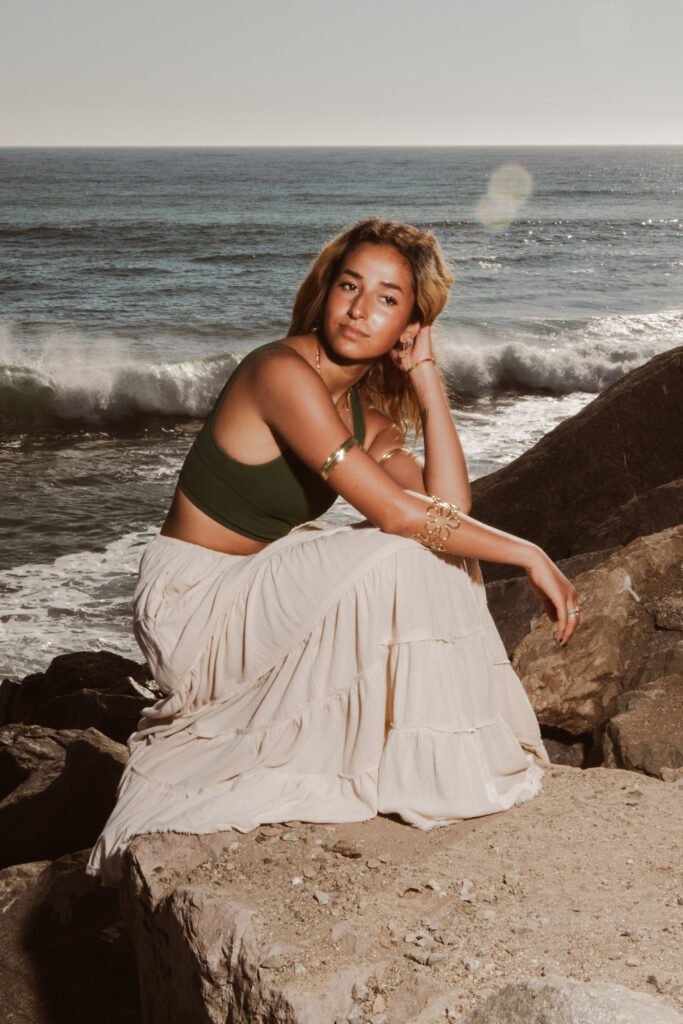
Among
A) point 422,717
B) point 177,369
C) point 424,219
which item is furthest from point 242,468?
point 424,219

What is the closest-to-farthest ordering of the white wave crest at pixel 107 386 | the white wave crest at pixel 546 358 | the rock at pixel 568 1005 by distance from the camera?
1. the rock at pixel 568 1005
2. the white wave crest at pixel 107 386
3. the white wave crest at pixel 546 358

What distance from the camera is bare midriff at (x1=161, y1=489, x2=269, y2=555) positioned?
3.23m

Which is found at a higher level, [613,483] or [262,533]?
[262,533]

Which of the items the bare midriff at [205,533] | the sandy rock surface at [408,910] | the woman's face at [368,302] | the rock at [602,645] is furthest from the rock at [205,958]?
the rock at [602,645]

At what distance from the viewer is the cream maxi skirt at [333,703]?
2.87 meters

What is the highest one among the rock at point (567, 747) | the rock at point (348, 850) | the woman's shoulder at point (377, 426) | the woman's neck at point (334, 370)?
the woman's neck at point (334, 370)

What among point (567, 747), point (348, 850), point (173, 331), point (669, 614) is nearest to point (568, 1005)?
point (348, 850)

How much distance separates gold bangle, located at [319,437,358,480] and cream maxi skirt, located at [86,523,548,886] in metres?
0.18

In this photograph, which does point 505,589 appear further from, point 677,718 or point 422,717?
point 422,717

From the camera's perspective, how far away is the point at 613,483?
621 cm

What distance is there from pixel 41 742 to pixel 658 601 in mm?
2762

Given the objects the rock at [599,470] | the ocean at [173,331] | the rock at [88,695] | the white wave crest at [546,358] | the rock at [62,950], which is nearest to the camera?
the rock at [62,950]

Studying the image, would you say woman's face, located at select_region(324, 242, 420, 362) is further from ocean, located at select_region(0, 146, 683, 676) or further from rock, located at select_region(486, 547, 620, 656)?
rock, located at select_region(486, 547, 620, 656)

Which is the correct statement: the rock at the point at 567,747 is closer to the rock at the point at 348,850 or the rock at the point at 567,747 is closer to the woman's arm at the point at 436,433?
the woman's arm at the point at 436,433
